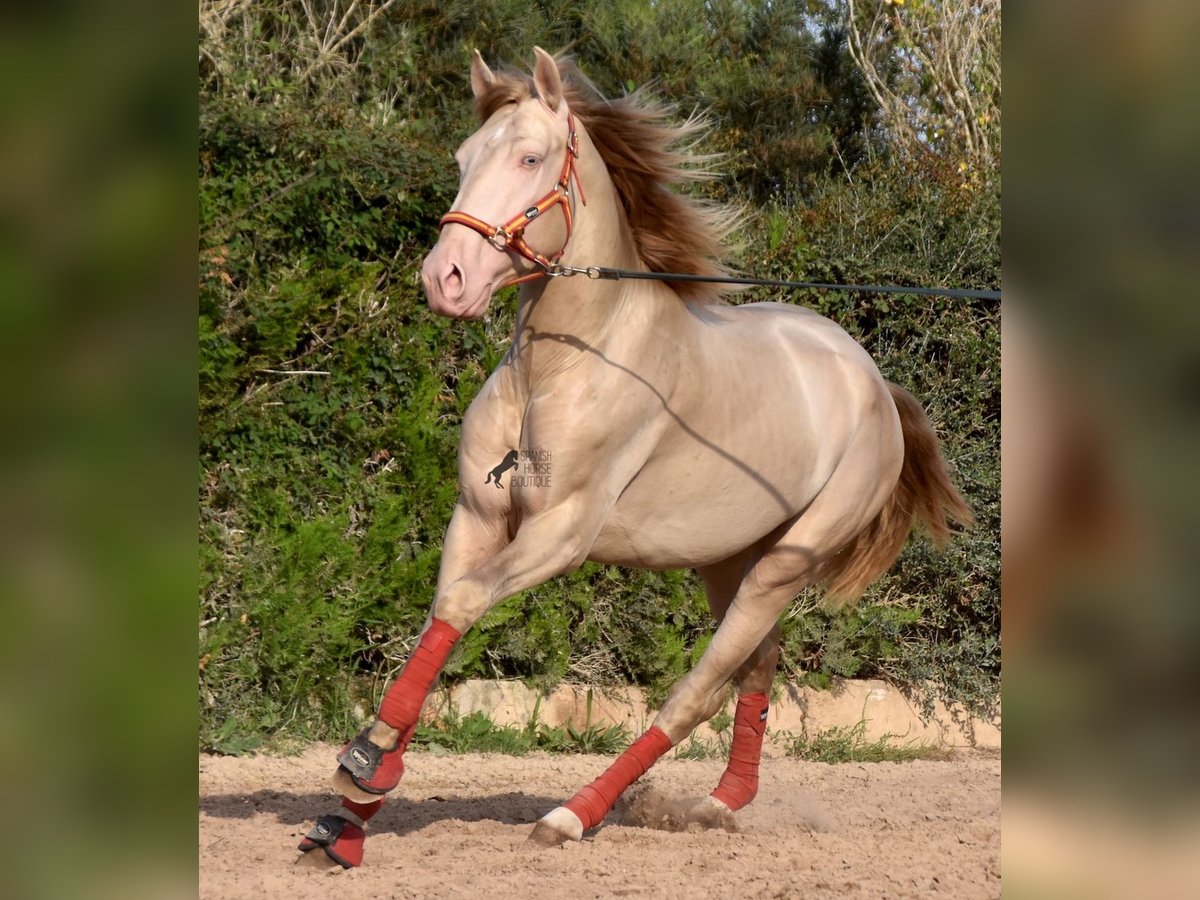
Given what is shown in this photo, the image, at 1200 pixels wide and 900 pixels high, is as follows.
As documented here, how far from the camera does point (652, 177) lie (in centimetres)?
429

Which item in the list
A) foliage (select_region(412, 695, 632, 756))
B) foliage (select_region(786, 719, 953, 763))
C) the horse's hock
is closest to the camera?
foliage (select_region(412, 695, 632, 756))

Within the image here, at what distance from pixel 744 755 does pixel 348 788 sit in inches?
74.3

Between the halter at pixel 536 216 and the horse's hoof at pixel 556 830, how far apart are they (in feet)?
5.60

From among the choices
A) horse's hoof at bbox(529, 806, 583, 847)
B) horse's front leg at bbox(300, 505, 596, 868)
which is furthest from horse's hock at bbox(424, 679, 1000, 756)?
horse's front leg at bbox(300, 505, 596, 868)

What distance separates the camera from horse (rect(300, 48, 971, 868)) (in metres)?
3.64

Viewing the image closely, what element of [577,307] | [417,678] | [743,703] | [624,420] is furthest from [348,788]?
[743,703]

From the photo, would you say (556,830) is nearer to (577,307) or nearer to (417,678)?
(417,678)

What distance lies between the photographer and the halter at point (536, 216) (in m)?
3.52

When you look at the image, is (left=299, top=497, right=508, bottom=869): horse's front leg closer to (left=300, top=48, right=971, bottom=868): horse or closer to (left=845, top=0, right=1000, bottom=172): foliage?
(left=300, top=48, right=971, bottom=868): horse

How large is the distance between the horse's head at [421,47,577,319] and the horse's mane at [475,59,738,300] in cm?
27

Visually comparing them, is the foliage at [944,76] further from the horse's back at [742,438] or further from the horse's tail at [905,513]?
the horse's back at [742,438]

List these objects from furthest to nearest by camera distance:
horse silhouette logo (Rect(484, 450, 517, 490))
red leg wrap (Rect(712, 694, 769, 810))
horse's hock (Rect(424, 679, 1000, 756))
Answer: horse's hock (Rect(424, 679, 1000, 756)) → red leg wrap (Rect(712, 694, 769, 810)) → horse silhouette logo (Rect(484, 450, 517, 490))
